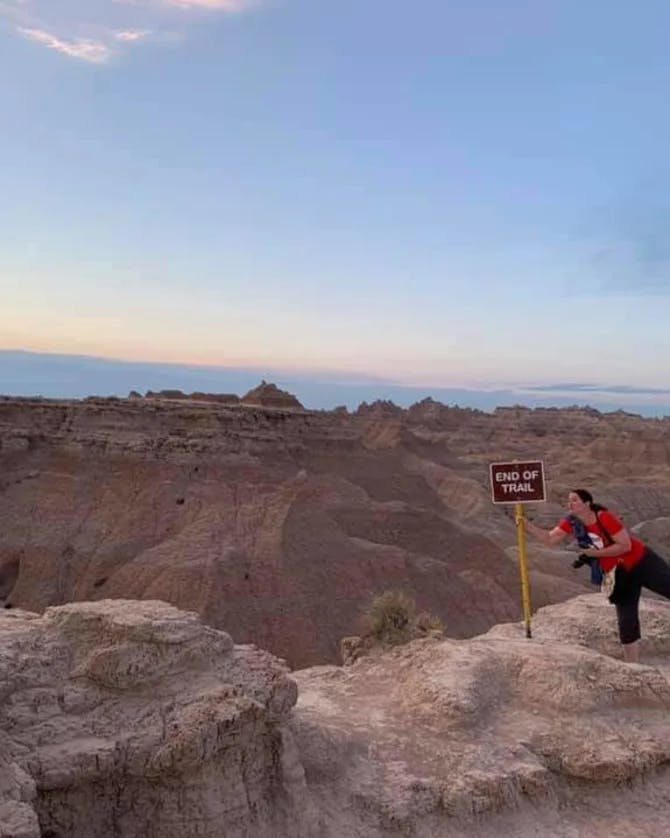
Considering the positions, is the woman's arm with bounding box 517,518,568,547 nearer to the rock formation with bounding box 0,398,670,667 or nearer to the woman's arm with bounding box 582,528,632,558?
the woman's arm with bounding box 582,528,632,558

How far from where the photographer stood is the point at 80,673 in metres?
5.01

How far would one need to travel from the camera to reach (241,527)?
2727 centimetres

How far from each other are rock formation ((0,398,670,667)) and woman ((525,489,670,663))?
1504 centimetres

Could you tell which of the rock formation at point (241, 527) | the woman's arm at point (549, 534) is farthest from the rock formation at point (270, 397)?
the woman's arm at point (549, 534)

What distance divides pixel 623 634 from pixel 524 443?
61.1 m

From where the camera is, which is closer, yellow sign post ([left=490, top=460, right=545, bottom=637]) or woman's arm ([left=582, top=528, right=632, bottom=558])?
woman's arm ([left=582, top=528, right=632, bottom=558])

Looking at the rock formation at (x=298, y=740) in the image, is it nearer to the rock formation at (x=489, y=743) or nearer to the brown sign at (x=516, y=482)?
the rock formation at (x=489, y=743)

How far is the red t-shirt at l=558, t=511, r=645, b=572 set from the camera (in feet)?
23.9

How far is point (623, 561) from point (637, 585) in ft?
0.89

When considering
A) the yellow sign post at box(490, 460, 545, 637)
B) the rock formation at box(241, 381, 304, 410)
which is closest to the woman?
the yellow sign post at box(490, 460, 545, 637)

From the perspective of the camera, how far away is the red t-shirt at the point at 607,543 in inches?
287

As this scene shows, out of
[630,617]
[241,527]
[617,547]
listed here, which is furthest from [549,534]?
[241,527]

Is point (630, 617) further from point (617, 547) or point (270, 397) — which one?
point (270, 397)

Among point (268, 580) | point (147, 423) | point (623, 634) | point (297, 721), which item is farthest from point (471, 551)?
point (297, 721)
